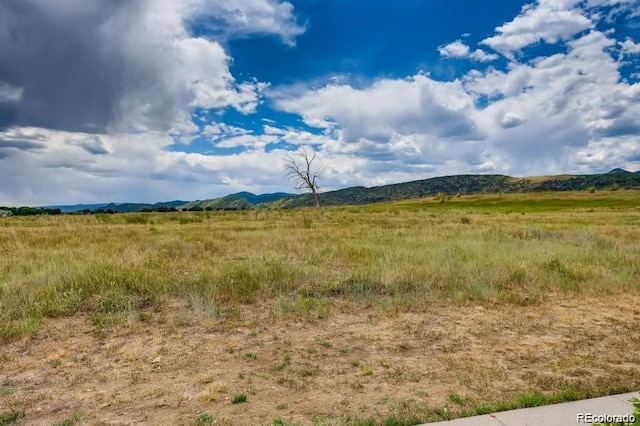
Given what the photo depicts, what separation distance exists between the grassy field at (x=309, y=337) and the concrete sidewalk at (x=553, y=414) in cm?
33

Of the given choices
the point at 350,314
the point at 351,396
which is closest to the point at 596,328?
the point at 350,314

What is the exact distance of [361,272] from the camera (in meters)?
12.2

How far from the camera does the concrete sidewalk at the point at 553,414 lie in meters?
4.05

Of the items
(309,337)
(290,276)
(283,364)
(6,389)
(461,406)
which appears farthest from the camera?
(290,276)

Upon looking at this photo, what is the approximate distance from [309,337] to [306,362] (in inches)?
45.7

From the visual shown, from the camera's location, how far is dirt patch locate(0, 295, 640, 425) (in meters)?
5.12

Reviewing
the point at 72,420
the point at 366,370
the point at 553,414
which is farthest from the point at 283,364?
the point at 553,414

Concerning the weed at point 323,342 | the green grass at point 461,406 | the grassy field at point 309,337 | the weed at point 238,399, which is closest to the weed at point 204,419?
the grassy field at point 309,337

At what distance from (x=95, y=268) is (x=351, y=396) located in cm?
883

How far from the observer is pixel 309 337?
766cm

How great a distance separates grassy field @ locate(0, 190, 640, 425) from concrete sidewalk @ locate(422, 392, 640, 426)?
0.33 meters

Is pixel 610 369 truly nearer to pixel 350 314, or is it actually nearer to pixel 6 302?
pixel 350 314

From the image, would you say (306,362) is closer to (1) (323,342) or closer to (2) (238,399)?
(1) (323,342)

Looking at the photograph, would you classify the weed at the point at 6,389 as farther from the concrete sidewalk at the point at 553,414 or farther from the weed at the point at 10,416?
the concrete sidewalk at the point at 553,414
